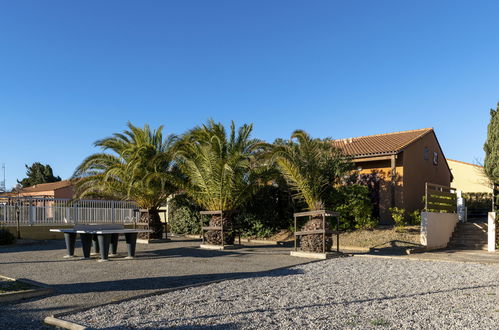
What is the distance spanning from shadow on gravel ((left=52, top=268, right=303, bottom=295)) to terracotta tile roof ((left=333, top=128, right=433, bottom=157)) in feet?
37.2

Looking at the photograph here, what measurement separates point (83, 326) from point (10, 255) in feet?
31.6

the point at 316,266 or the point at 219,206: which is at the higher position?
the point at 219,206

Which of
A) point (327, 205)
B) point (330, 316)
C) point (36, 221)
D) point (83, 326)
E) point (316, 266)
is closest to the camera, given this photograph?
point (83, 326)

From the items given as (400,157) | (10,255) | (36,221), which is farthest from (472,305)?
(36,221)

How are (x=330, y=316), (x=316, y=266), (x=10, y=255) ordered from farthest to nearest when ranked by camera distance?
(x=10, y=255) → (x=316, y=266) → (x=330, y=316)

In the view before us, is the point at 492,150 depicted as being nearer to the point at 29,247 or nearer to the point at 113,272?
the point at 113,272

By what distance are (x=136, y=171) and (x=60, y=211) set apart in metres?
6.44

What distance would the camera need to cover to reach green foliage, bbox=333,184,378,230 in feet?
54.7

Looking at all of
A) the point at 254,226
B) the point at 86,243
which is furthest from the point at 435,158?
the point at 86,243

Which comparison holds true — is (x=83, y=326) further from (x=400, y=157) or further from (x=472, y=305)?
(x=400, y=157)

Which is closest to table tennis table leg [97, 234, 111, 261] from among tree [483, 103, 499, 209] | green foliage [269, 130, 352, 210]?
green foliage [269, 130, 352, 210]

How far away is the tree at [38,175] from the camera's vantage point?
195ft

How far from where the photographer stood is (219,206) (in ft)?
50.2

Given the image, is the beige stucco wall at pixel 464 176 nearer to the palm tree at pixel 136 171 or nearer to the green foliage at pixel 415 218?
the green foliage at pixel 415 218
